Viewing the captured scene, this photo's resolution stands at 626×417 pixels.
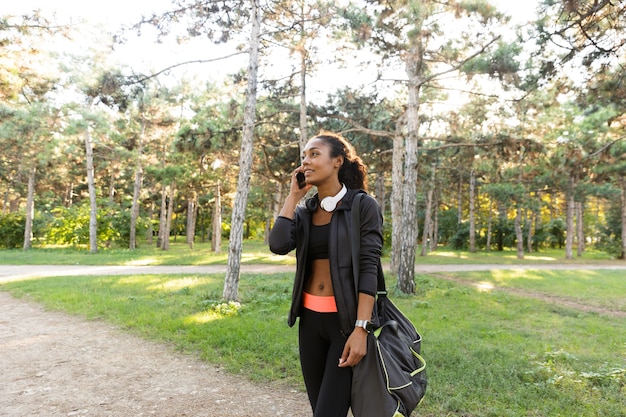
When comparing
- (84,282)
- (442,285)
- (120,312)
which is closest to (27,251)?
(84,282)

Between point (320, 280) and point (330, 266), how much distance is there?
171mm

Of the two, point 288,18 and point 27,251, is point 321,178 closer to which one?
point 288,18

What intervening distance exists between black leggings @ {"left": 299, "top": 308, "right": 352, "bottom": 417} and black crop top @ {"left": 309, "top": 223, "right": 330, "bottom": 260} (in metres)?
0.31

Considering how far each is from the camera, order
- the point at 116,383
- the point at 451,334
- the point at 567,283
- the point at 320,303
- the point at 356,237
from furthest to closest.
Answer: the point at 567,283 < the point at 451,334 < the point at 116,383 < the point at 320,303 < the point at 356,237

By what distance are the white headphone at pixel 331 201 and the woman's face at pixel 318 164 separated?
0.10 metres

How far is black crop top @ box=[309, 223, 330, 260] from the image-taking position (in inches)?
89.6

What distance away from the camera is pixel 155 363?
534 centimetres

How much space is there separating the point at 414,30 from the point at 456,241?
88.3ft

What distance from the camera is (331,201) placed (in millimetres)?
2334

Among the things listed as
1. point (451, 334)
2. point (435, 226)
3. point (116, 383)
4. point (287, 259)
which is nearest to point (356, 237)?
point (116, 383)

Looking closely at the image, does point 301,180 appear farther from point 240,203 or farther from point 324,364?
point 240,203

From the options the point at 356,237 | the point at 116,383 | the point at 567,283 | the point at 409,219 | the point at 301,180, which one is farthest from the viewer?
the point at 567,283

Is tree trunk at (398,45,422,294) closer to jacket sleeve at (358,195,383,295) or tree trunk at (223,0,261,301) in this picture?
tree trunk at (223,0,261,301)

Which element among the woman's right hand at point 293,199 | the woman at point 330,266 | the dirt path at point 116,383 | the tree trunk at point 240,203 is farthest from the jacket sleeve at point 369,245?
the tree trunk at point 240,203
